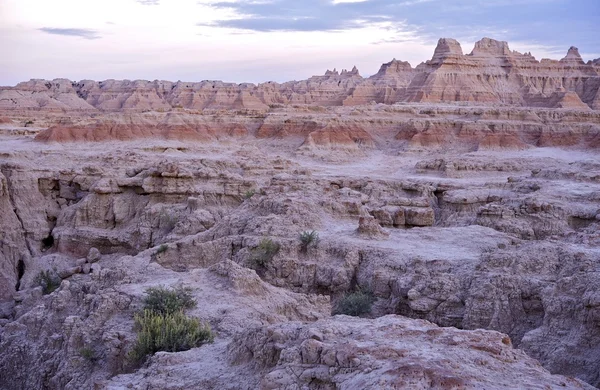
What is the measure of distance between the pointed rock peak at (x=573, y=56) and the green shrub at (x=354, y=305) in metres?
71.6

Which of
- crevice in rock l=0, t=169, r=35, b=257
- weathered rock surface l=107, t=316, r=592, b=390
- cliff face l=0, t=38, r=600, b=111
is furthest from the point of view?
cliff face l=0, t=38, r=600, b=111

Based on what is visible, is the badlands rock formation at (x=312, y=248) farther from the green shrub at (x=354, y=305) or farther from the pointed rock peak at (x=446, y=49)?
the pointed rock peak at (x=446, y=49)

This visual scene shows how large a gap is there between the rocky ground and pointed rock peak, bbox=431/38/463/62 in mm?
33182

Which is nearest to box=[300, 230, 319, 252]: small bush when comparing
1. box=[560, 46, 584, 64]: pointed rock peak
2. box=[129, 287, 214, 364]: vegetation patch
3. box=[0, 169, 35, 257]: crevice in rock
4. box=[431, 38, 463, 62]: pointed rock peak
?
box=[129, 287, 214, 364]: vegetation patch

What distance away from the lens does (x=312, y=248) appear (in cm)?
1658

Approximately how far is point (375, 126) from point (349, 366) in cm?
4062

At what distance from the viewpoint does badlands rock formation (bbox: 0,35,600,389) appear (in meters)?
8.10

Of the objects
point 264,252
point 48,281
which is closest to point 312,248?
point 264,252

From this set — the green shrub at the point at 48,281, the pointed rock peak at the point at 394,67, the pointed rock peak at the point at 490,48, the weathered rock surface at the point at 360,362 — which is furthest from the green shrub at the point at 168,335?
the pointed rock peak at the point at 394,67

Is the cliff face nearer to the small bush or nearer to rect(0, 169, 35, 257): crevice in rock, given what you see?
rect(0, 169, 35, 257): crevice in rock

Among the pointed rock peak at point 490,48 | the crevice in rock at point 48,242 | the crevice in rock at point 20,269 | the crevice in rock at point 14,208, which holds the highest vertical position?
the pointed rock peak at point 490,48

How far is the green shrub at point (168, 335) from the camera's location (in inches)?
383

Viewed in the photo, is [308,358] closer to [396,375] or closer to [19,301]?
[396,375]

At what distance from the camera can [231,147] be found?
41.3m
